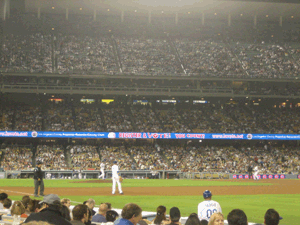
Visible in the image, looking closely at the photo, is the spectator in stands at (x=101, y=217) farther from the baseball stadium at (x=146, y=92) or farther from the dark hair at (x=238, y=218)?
the baseball stadium at (x=146, y=92)

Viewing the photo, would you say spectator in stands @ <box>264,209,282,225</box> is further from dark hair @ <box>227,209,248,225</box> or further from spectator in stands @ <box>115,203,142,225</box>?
spectator in stands @ <box>115,203,142,225</box>

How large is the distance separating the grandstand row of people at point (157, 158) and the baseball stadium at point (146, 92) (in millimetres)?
157

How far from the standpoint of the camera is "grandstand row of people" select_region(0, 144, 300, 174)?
4888 cm

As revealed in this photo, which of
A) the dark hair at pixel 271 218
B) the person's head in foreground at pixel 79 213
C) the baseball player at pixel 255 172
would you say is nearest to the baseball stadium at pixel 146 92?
the baseball player at pixel 255 172

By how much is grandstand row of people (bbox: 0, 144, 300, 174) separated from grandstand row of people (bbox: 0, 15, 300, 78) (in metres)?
11.4

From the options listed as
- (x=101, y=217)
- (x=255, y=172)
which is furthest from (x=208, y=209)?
(x=255, y=172)

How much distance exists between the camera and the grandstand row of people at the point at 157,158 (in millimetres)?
48875

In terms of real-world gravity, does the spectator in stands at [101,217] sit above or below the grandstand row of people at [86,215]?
below

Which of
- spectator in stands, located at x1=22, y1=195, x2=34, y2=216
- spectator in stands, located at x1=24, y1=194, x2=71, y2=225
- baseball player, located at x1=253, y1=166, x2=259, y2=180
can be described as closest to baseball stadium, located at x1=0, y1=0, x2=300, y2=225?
baseball player, located at x1=253, y1=166, x2=259, y2=180

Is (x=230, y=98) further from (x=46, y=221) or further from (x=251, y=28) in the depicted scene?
(x=46, y=221)

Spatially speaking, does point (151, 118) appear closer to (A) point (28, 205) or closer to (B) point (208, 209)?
(B) point (208, 209)

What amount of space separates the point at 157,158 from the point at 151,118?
8.84 meters

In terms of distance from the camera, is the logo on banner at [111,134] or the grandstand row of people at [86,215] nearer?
the grandstand row of people at [86,215]

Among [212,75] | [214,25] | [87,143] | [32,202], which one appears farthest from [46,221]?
[214,25]
